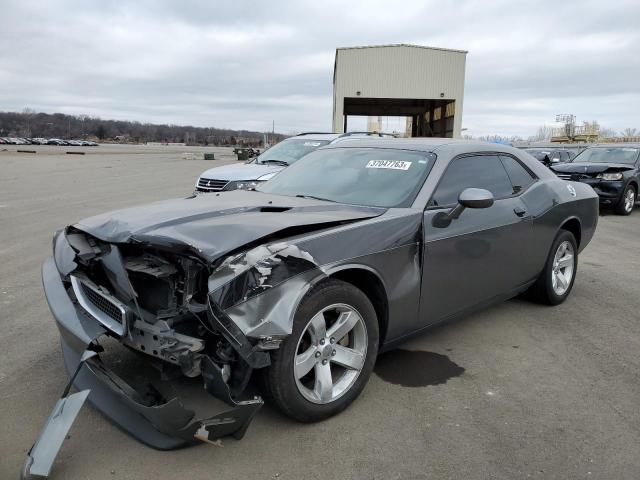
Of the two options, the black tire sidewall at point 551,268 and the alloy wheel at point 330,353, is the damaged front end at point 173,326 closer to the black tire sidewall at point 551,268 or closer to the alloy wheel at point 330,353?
the alloy wheel at point 330,353

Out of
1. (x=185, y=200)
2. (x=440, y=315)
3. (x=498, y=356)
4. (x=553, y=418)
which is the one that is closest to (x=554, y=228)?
(x=498, y=356)

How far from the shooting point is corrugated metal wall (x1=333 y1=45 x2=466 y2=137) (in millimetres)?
28141

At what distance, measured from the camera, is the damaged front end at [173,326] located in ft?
8.15

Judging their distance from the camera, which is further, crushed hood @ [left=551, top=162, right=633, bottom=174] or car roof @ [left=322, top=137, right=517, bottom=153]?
crushed hood @ [left=551, top=162, right=633, bottom=174]

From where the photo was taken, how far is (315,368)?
2.95m

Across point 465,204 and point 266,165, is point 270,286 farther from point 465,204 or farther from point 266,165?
point 266,165

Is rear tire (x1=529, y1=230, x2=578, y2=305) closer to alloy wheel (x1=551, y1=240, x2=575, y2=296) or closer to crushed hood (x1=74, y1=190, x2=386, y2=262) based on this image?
alloy wheel (x1=551, y1=240, x2=575, y2=296)

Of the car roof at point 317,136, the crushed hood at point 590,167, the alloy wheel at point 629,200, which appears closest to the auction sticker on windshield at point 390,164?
the car roof at point 317,136

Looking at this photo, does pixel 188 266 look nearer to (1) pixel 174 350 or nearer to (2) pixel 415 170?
(1) pixel 174 350

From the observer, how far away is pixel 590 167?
42.0 feet

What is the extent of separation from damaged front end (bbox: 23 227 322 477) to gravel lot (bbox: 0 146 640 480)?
19 cm

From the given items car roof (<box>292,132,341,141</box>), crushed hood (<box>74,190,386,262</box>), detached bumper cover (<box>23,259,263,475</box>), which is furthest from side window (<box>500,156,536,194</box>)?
car roof (<box>292,132,341,141</box>)

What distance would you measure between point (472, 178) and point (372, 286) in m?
1.45

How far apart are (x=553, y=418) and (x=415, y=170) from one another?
1.87m
